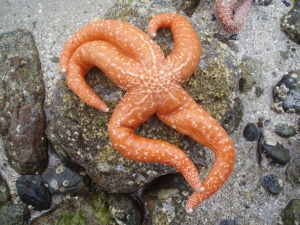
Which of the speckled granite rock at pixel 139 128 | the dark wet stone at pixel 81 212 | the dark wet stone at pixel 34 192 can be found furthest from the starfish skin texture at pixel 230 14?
the dark wet stone at pixel 34 192

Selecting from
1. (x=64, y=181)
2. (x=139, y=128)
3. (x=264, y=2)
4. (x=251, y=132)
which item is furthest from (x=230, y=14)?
(x=64, y=181)

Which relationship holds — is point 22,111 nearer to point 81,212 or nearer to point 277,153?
point 81,212

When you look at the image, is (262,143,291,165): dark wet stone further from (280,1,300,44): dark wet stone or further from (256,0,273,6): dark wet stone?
(256,0,273,6): dark wet stone

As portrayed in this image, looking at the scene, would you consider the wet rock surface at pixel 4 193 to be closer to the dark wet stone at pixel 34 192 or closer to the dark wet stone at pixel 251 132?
the dark wet stone at pixel 34 192

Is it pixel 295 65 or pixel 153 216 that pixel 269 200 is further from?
pixel 295 65

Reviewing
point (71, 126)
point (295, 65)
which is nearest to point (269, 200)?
point (295, 65)
